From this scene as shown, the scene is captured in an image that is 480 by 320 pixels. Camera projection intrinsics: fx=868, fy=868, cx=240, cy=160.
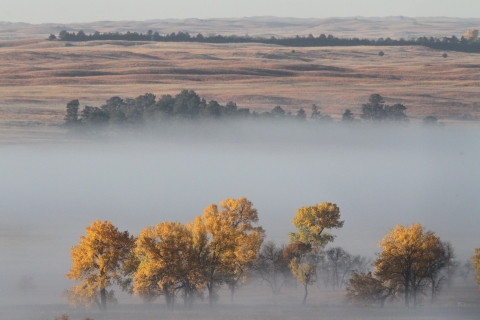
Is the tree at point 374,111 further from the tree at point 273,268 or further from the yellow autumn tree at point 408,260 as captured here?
the yellow autumn tree at point 408,260

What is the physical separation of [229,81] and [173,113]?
46704mm

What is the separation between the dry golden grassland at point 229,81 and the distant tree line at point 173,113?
403cm

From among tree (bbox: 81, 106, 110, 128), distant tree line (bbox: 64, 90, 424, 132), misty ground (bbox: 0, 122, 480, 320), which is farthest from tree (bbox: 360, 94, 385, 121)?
tree (bbox: 81, 106, 110, 128)

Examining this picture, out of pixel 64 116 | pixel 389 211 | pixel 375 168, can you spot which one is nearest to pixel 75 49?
pixel 64 116

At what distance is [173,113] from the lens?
4675 inches

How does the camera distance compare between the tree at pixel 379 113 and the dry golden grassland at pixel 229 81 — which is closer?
the tree at pixel 379 113

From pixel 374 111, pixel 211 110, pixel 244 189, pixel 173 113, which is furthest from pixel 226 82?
pixel 244 189

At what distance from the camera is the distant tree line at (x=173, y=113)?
380 ft

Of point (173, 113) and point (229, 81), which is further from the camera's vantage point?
point (229, 81)

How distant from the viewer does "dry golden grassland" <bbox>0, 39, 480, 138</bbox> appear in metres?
136

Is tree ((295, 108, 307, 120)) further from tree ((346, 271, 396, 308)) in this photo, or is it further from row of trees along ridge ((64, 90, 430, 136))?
tree ((346, 271, 396, 308))

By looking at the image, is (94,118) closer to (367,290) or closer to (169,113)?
(169,113)

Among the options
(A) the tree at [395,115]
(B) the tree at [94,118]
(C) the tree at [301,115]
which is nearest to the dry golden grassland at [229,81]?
(B) the tree at [94,118]

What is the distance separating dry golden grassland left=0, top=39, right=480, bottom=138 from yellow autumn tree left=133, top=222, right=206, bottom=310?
252ft
